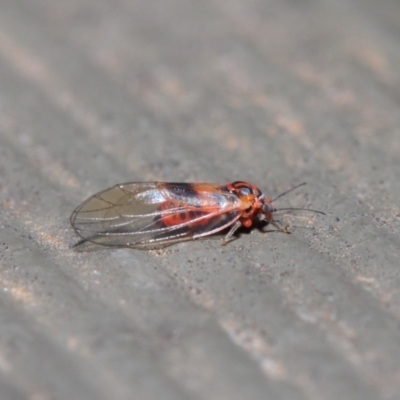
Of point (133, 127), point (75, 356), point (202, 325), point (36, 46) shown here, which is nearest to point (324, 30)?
point (133, 127)

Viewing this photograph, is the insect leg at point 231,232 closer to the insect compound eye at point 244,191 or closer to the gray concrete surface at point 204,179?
the gray concrete surface at point 204,179

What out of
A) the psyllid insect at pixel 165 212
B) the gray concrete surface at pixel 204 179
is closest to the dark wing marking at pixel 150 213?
the psyllid insect at pixel 165 212

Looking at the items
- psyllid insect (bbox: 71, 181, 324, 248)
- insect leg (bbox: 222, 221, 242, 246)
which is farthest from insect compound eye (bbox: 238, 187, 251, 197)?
insect leg (bbox: 222, 221, 242, 246)

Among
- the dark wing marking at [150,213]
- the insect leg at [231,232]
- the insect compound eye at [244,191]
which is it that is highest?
the insect compound eye at [244,191]

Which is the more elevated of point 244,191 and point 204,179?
point 244,191

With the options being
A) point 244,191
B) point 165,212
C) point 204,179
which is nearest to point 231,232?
point 244,191

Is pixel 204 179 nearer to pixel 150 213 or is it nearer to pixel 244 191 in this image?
pixel 244 191
